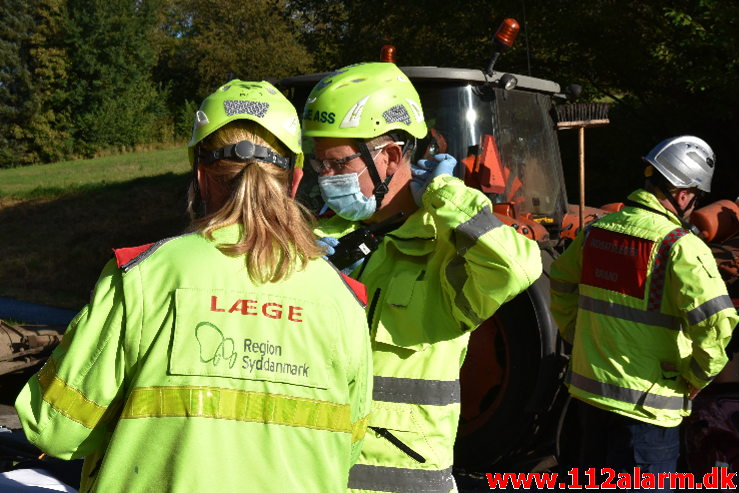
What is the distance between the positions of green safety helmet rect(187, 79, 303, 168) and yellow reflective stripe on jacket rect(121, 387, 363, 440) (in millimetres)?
583

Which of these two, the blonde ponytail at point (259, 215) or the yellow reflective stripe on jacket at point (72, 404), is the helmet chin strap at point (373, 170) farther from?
the yellow reflective stripe on jacket at point (72, 404)

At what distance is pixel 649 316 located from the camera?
3.81 meters

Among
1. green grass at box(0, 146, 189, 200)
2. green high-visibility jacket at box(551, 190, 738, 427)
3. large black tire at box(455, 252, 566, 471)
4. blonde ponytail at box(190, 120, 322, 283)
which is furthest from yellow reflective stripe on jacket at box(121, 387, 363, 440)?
green grass at box(0, 146, 189, 200)

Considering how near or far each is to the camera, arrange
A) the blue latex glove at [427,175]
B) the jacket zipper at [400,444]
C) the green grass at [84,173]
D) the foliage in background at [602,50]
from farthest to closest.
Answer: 1. the green grass at [84,173]
2. the foliage in background at [602,50]
3. the blue latex glove at [427,175]
4. the jacket zipper at [400,444]

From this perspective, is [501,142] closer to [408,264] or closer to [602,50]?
[408,264]

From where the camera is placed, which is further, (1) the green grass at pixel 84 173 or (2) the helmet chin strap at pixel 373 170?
(1) the green grass at pixel 84 173

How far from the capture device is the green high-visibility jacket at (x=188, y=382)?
1692mm

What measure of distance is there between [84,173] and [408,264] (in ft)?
85.2

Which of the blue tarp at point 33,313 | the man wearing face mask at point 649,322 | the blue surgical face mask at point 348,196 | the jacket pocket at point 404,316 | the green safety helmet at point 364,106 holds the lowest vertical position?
the blue tarp at point 33,313

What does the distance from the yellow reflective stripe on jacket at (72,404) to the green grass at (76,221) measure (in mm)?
9350

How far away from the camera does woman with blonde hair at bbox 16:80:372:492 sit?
5.56ft

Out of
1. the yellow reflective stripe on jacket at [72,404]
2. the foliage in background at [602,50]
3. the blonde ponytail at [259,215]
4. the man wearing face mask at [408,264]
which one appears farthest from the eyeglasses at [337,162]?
the foliage in background at [602,50]

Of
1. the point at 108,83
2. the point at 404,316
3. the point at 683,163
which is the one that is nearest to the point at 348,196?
the point at 404,316

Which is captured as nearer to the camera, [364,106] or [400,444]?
[400,444]
